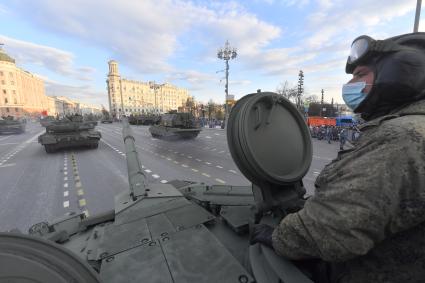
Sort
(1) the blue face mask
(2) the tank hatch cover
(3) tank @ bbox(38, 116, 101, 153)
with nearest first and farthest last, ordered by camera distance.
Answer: (1) the blue face mask → (2) the tank hatch cover → (3) tank @ bbox(38, 116, 101, 153)

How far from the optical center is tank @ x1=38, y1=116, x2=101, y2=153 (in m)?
14.2

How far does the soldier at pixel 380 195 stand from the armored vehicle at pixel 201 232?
27cm

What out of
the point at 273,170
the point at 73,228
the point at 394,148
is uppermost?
the point at 394,148

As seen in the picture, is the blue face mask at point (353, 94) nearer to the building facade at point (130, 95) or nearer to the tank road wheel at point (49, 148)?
the tank road wheel at point (49, 148)

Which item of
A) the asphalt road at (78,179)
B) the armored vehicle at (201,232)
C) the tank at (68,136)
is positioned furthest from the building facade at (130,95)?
the armored vehicle at (201,232)

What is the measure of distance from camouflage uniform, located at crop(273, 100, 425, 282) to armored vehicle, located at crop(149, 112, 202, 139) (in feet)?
64.1

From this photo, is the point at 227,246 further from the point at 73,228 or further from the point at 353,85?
the point at 73,228

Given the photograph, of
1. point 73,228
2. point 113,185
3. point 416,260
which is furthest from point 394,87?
point 113,185

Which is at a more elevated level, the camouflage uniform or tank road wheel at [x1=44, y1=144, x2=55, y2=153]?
the camouflage uniform

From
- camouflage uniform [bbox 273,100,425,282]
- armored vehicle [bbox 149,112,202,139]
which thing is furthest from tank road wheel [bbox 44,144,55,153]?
camouflage uniform [bbox 273,100,425,282]

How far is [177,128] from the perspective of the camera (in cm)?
2145

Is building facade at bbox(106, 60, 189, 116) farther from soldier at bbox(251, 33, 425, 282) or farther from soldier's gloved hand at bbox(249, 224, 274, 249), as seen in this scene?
soldier at bbox(251, 33, 425, 282)

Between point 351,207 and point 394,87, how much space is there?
0.64m

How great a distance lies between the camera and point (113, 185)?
7.48 metres
